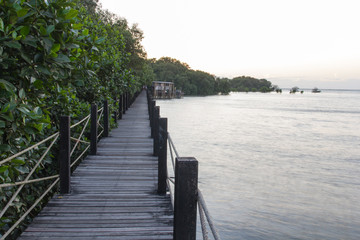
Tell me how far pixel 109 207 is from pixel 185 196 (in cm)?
227

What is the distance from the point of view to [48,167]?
653 centimetres

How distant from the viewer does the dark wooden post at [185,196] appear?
2.84 metres

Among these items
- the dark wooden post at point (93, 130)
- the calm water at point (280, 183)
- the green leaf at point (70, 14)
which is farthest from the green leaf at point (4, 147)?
the calm water at point (280, 183)

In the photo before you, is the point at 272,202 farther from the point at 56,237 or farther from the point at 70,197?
the point at 56,237

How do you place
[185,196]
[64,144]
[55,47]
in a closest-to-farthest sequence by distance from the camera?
[55,47] → [185,196] → [64,144]

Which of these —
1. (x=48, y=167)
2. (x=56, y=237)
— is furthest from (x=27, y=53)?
(x=48, y=167)

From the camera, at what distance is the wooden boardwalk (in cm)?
396

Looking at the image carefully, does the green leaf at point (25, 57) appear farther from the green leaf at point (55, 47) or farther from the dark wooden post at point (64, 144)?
the dark wooden post at point (64, 144)

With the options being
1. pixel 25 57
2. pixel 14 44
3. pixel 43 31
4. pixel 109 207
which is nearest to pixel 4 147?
→ pixel 25 57

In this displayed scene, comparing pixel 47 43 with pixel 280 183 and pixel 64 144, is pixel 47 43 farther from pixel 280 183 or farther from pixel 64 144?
pixel 280 183

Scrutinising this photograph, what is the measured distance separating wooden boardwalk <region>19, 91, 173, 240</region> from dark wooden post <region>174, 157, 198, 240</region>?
3.13 ft

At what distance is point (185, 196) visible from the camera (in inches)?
115

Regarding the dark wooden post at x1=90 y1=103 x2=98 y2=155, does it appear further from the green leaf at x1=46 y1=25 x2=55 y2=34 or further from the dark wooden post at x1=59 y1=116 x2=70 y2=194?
the green leaf at x1=46 y1=25 x2=55 y2=34

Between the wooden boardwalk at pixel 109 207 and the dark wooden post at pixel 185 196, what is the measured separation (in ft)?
3.13
